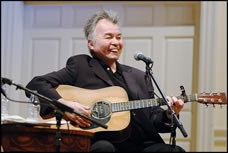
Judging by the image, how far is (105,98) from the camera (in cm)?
243

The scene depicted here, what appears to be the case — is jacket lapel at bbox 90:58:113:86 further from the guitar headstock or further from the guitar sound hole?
the guitar headstock

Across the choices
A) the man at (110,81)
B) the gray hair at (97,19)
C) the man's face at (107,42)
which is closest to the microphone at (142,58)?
the man at (110,81)

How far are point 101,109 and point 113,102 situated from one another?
10 centimetres

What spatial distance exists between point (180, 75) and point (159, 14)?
80 centimetres

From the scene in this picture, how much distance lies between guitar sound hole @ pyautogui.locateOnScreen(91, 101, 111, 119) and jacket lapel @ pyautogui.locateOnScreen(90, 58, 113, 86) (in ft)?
0.69

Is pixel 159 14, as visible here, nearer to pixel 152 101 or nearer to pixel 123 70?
pixel 123 70

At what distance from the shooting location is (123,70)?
271cm

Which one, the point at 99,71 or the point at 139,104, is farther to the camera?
the point at 99,71

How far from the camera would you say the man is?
2373 millimetres

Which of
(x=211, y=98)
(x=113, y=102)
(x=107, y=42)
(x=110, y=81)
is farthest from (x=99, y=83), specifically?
(x=211, y=98)

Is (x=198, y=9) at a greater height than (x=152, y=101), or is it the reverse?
(x=198, y=9)

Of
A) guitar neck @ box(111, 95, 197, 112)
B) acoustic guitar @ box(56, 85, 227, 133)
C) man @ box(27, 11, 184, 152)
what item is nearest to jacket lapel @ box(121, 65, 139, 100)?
man @ box(27, 11, 184, 152)

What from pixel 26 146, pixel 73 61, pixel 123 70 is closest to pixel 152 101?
pixel 123 70

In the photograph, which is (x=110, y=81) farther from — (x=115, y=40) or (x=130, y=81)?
(x=115, y=40)
